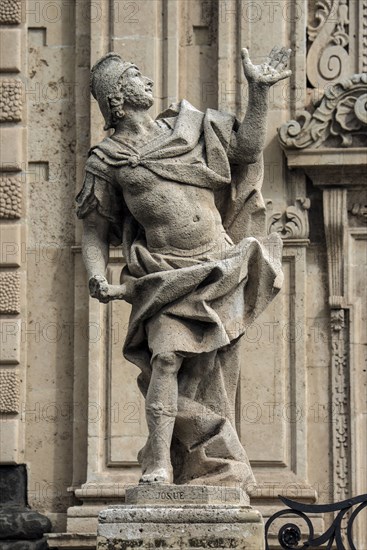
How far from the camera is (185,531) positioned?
15203 millimetres

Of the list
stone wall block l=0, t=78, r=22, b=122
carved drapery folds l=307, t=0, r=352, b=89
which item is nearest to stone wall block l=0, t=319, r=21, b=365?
stone wall block l=0, t=78, r=22, b=122

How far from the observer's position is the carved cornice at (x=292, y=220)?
1994cm

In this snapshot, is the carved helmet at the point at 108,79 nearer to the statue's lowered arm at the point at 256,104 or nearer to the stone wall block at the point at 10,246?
the statue's lowered arm at the point at 256,104

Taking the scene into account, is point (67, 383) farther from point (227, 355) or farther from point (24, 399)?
point (227, 355)

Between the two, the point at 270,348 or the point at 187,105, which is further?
the point at 270,348

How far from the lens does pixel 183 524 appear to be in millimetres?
15219

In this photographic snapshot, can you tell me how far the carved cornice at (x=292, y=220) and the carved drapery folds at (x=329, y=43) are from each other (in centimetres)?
101

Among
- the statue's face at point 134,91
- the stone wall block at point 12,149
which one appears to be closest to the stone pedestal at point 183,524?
the statue's face at point 134,91

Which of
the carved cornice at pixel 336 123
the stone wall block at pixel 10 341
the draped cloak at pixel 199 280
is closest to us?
the draped cloak at pixel 199 280

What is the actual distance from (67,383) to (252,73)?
193 inches

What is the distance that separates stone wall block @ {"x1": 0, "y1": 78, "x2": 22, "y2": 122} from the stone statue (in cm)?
426

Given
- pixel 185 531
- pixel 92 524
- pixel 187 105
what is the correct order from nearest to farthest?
pixel 185 531
pixel 187 105
pixel 92 524

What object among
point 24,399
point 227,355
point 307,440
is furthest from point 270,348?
point 227,355

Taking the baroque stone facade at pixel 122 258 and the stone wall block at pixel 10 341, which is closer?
the baroque stone facade at pixel 122 258
